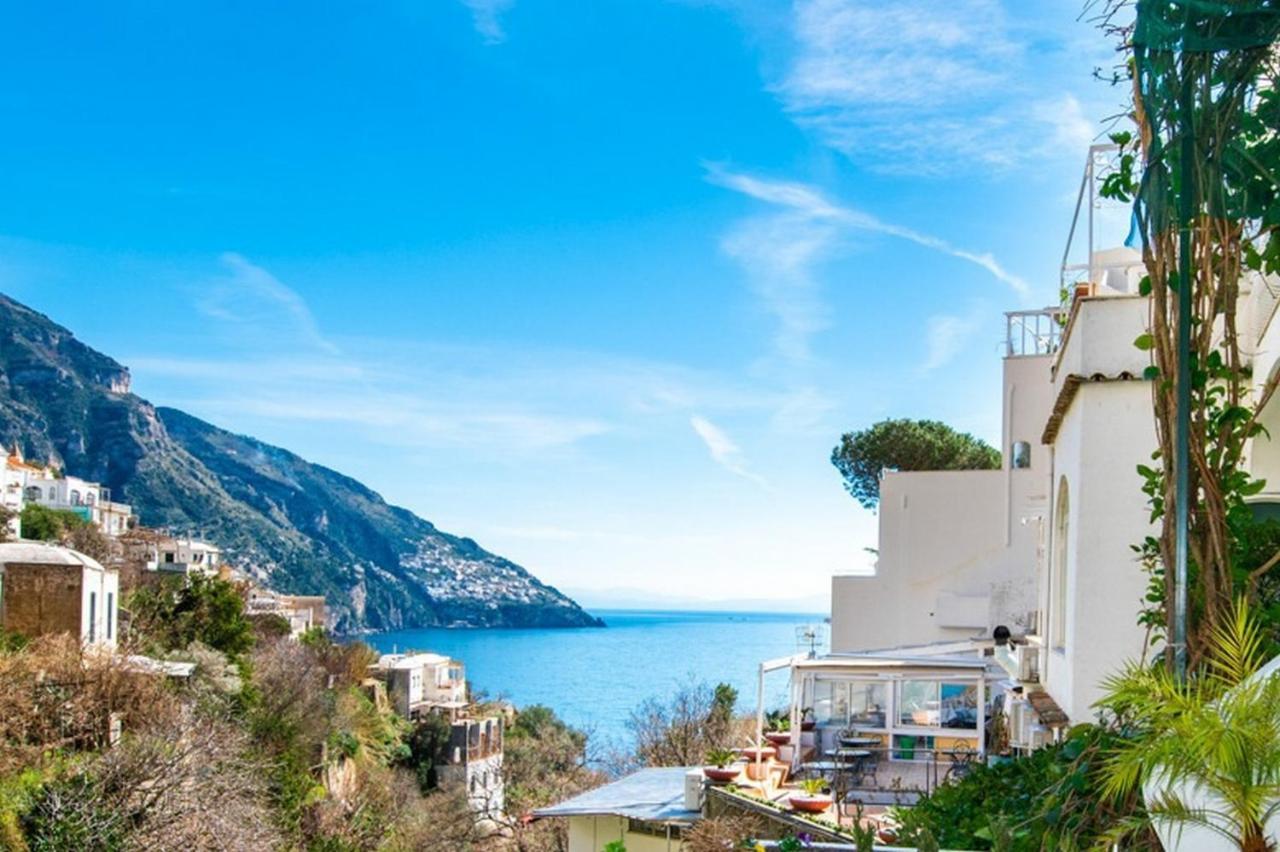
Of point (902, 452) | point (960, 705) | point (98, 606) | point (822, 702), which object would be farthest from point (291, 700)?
point (960, 705)

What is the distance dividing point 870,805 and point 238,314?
70.6 m

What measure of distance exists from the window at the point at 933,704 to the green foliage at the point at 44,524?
44.6m

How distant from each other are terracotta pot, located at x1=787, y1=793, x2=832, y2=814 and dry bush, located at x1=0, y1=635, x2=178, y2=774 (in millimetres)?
15132

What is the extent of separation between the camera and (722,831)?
1195cm

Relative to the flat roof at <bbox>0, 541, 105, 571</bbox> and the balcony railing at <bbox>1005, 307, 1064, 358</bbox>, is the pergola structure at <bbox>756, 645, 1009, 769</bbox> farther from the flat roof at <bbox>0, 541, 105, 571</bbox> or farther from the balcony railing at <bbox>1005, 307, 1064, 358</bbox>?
the flat roof at <bbox>0, 541, 105, 571</bbox>

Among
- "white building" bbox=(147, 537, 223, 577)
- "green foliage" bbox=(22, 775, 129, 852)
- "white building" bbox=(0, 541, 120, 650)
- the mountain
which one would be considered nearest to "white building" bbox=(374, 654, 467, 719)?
"white building" bbox=(147, 537, 223, 577)

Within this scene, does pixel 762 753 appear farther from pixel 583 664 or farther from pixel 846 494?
pixel 583 664

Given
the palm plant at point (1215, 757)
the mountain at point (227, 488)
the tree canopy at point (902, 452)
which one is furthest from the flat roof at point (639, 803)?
the mountain at point (227, 488)

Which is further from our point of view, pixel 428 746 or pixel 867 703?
pixel 428 746

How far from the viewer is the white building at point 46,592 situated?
3144cm

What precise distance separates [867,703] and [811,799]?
5716 millimetres

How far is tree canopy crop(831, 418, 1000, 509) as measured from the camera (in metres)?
33.5

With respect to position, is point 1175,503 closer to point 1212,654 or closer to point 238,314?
point 1212,654

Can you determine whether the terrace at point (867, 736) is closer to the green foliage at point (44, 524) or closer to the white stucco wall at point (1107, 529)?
the white stucco wall at point (1107, 529)
